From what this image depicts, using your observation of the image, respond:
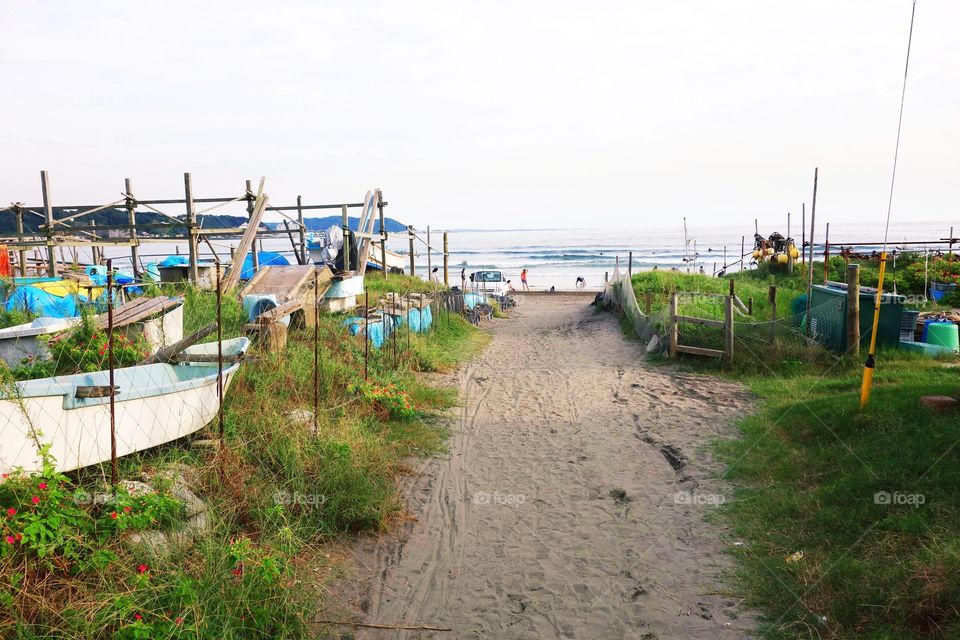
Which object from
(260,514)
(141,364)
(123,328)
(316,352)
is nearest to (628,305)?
(316,352)

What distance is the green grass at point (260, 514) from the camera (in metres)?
3.87

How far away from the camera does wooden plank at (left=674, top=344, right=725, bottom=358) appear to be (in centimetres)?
1253

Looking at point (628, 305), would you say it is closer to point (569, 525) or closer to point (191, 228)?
point (191, 228)

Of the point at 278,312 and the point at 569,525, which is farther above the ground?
the point at 278,312

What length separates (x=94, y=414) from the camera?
17.0ft

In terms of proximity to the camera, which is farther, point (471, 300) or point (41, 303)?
point (471, 300)

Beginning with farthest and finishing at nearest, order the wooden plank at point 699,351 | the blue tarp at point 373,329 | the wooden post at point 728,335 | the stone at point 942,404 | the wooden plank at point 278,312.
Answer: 1. the wooden plank at point 699,351
2. the wooden post at point 728,335
3. the blue tarp at point 373,329
4. the wooden plank at point 278,312
5. the stone at point 942,404
